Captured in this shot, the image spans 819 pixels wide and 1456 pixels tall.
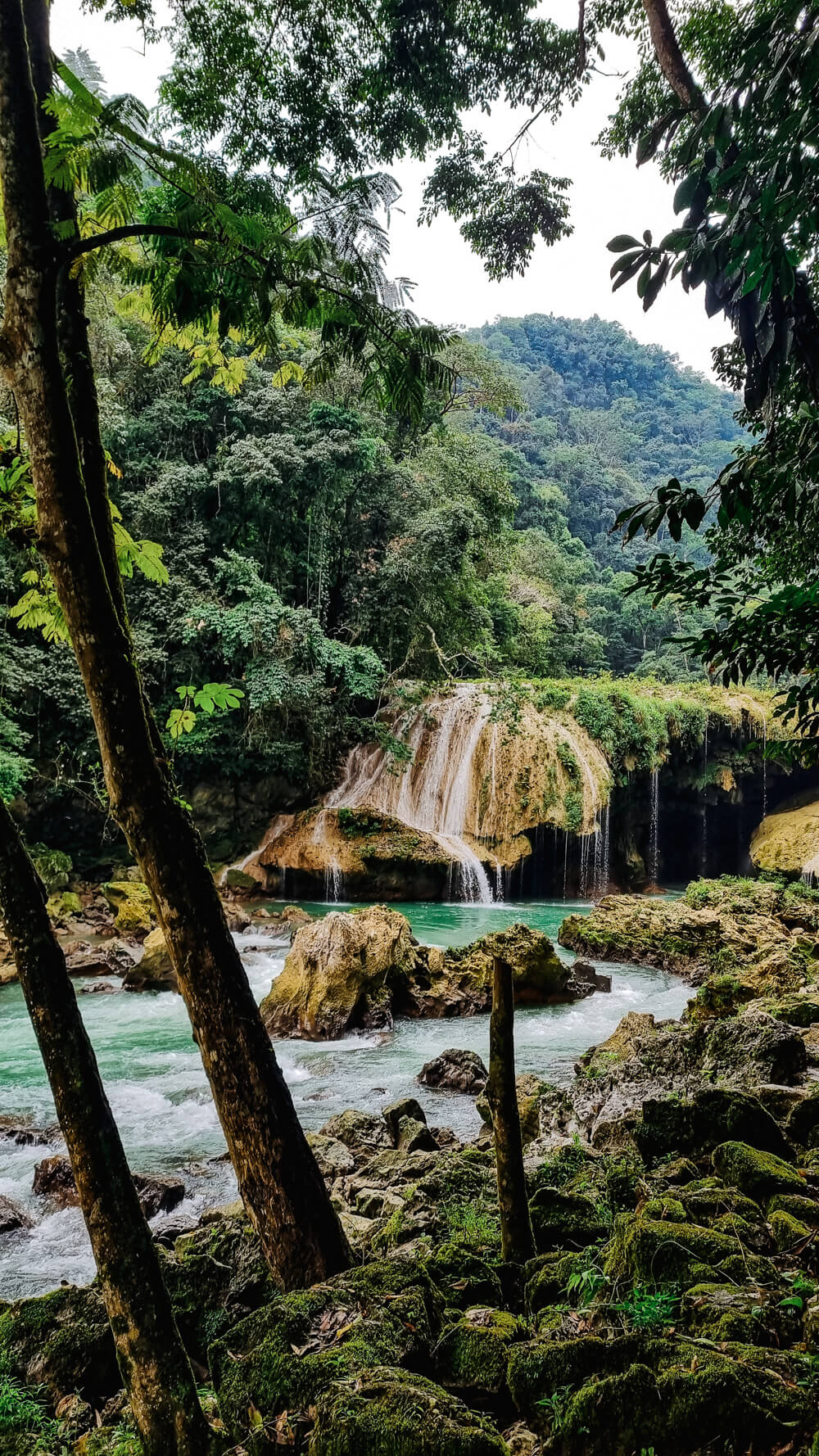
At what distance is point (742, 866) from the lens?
893 inches

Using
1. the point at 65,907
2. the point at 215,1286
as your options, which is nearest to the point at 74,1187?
the point at 215,1286

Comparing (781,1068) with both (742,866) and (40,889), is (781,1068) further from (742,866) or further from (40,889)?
(742,866)

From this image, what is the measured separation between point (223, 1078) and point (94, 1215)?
55 cm

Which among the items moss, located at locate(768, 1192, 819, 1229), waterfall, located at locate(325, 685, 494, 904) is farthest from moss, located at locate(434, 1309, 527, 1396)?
waterfall, located at locate(325, 685, 494, 904)

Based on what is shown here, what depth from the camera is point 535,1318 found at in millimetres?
2631

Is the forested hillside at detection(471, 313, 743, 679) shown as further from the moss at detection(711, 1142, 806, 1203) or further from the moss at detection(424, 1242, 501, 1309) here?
the moss at detection(424, 1242, 501, 1309)

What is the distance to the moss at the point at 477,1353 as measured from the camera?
2.39m

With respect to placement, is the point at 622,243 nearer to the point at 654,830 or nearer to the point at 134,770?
the point at 134,770

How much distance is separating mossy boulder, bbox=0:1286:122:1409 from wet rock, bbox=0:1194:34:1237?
6.41 ft

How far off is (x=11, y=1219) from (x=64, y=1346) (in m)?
2.36

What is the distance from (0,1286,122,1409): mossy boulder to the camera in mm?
2854

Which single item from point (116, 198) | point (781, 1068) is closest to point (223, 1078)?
point (116, 198)

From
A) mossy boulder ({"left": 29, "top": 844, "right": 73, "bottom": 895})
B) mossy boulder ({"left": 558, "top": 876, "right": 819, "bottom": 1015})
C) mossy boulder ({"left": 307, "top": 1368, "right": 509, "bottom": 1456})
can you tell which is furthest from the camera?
mossy boulder ({"left": 29, "top": 844, "right": 73, "bottom": 895})

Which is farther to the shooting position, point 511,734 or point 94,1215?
point 511,734
